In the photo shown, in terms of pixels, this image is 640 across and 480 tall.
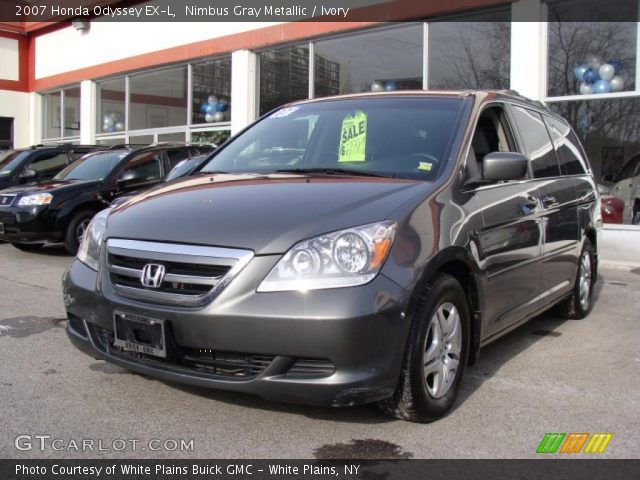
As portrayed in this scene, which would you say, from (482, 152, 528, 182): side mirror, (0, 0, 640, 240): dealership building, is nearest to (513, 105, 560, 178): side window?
(482, 152, 528, 182): side mirror

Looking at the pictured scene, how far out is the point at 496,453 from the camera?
299 cm

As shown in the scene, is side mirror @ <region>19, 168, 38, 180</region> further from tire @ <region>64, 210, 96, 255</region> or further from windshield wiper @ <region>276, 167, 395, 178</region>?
windshield wiper @ <region>276, 167, 395, 178</region>

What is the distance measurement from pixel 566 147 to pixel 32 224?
6.99m

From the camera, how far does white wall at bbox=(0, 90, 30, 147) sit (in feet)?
71.1

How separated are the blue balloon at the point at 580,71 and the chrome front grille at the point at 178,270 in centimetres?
853

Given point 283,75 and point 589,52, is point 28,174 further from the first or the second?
point 589,52

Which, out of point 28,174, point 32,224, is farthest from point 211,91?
point 32,224

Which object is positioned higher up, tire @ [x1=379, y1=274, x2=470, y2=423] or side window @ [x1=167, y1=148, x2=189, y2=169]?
side window @ [x1=167, y1=148, x2=189, y2=169]

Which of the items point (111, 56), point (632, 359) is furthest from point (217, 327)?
point (111, 56)

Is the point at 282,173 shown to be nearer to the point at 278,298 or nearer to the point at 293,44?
the point at 278,298

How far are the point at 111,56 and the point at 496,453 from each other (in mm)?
17422

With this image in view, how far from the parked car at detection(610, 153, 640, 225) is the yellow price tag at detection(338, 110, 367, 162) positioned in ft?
22.1

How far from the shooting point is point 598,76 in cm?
972

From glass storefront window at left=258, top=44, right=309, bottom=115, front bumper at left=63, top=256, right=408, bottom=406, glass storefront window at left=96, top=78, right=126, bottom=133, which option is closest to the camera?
front bumper at left=63, top=256, right=408, bottom=406
